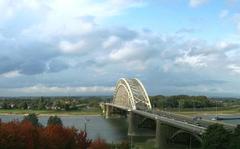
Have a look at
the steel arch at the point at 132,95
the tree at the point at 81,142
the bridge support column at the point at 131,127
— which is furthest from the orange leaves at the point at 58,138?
the steel arch at the point at 132,95

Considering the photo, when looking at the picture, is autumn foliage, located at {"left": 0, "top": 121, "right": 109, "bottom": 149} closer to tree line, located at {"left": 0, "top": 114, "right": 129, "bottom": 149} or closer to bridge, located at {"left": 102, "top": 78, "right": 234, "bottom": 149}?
tree line, located at {"left": 0, "top": 114, "right": 129, "bottom": 149}

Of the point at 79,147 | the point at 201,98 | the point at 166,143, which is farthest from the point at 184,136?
the point at 201,98

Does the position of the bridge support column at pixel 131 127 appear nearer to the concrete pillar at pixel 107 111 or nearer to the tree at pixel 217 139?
the tree at pixel 217 139

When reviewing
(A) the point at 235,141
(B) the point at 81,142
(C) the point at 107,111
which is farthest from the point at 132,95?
(A) the point at 235,141

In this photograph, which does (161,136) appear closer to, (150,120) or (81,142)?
(81,142)

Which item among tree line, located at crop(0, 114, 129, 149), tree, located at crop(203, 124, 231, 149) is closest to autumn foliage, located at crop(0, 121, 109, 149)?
tree line, located at crop(0, 114, 129, 149)

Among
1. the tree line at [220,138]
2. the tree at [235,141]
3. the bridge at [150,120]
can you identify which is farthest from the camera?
the bridge at [150,120]
